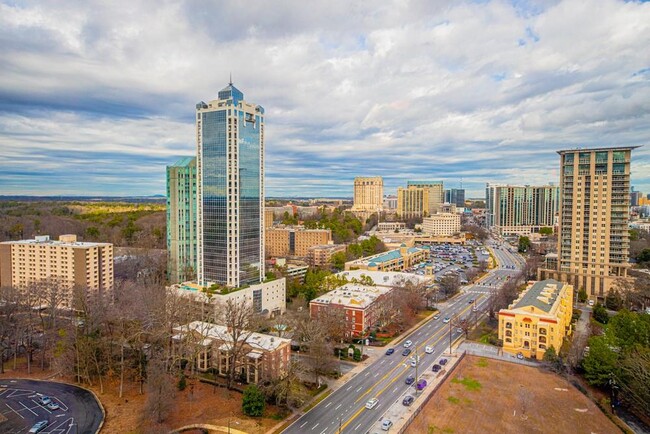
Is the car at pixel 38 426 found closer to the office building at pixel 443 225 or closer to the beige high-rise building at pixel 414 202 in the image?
the office building at pixel 443 225

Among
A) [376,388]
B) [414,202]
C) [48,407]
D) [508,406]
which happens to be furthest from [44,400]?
[414,202]

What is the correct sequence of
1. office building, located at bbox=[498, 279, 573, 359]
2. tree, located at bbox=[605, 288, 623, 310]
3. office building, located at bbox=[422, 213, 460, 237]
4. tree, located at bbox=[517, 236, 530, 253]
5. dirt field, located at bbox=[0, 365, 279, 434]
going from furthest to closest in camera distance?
office building, located at bbox=[422, 213, 460, 237]
tree, located at bbox=[517, 236, 530, 253]
tree, located at bbox=[605, 288, 623, 310]
office building, located at bbox=[498, 279, 573, 359]
dirt field, located at bbox=[0, 365, 279, 434]

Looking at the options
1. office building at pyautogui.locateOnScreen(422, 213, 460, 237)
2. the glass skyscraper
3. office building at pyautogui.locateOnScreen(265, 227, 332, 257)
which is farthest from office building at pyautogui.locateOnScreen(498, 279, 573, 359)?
office building at pyautogui.locateOnScreen(422, 213, 460, 237)

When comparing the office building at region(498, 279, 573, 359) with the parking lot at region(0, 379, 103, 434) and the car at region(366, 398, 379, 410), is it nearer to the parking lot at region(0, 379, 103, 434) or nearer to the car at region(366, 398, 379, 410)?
the car at region(366, 398, 379, 410)

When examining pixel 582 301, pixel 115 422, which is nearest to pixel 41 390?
pixel 115 422

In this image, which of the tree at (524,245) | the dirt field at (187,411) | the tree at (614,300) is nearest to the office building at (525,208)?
the tree at (524,245)
